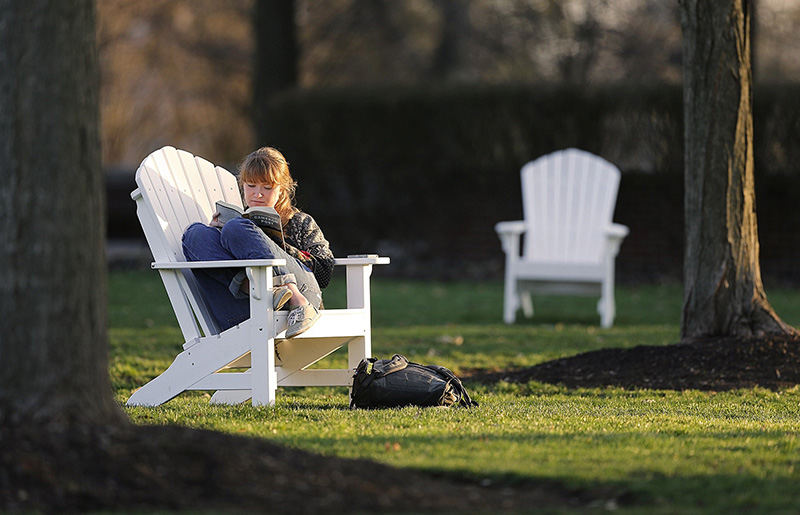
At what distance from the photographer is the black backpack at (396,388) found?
515 centimetres

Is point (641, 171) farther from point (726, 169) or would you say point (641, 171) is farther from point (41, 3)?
point (41, 3)

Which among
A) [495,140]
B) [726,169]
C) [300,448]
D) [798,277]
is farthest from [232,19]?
[300,448]

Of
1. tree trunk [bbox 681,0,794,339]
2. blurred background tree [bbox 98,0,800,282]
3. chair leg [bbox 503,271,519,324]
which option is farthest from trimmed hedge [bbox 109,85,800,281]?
tree trunk [bbox 681,0,794,339]

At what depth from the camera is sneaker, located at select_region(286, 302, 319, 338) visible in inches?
200

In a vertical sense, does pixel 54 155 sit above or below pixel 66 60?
below

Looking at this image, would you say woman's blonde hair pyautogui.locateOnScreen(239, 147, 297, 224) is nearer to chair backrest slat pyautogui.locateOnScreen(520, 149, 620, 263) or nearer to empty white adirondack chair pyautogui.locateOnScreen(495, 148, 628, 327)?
empty white adirondack chair pyautogui.locateOnScreen(495, 148, 628, 327)

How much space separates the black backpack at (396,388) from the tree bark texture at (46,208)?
180 centimetres

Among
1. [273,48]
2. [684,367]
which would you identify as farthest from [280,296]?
[273,48]

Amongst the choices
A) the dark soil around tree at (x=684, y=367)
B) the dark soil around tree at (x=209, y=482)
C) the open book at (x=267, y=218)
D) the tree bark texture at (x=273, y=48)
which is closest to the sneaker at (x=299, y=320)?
the open book at (x=267, y=218)

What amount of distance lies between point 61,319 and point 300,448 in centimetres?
94

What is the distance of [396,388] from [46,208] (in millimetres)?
2125

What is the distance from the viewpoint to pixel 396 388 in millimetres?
5148

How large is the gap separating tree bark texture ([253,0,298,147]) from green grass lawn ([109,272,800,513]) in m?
9.00

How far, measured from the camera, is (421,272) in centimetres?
1423
